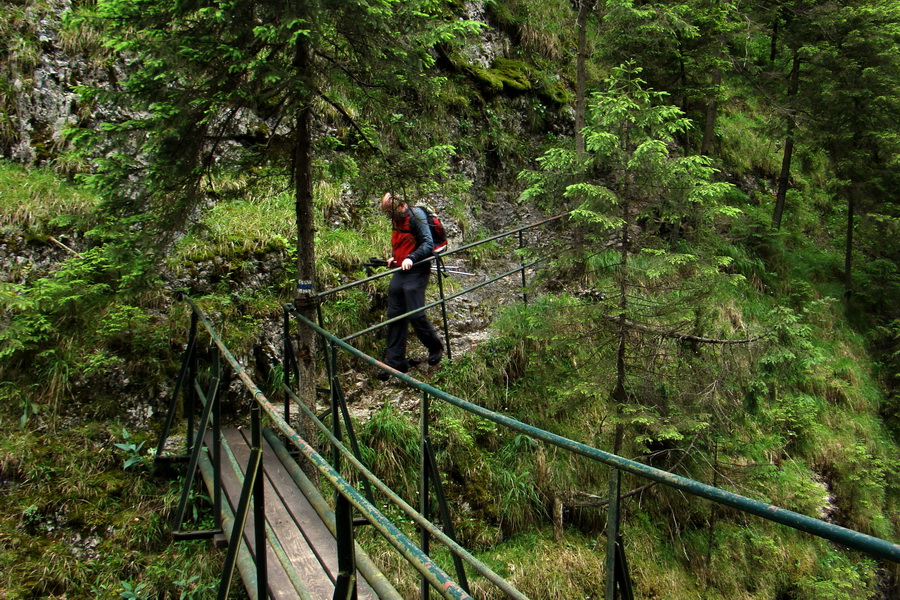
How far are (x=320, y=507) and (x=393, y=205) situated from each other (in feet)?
10.2

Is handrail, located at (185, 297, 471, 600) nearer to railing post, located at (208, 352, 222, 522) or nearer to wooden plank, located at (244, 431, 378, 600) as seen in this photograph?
wooden plank, located at (244, 431, 378, 600)

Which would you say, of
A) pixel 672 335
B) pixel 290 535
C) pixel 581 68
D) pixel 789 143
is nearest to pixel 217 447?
pixel 290 535

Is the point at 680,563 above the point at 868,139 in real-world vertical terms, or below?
below

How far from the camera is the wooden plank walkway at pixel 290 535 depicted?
124 inches

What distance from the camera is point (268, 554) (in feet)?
11.4

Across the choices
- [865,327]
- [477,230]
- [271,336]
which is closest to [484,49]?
[477,230]

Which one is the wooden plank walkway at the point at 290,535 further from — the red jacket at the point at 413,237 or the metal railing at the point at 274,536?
the red jacket at the point at 413,237

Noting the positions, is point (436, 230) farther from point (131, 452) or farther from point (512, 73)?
point (512, 73)

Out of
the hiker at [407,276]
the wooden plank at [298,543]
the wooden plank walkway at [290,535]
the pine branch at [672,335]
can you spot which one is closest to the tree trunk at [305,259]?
the wooden plank walkway at [290,535]

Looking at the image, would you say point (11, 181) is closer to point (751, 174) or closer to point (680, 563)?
point (680, 563)

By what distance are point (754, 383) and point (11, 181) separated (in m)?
8.90

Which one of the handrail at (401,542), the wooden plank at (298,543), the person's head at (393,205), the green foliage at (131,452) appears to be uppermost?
the person's head at (393,205)

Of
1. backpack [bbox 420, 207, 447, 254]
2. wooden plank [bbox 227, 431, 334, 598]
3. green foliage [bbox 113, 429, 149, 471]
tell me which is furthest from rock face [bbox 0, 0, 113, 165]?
wooden plank [bbox 227, 431, 334, 598]

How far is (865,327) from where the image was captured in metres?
12.6
